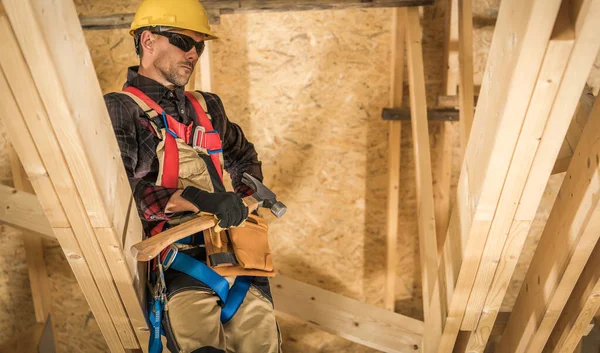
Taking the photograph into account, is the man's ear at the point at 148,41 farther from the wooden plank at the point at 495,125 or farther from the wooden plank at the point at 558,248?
the wooden plank at the point at 558,248

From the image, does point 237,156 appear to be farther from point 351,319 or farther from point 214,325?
point 351,319

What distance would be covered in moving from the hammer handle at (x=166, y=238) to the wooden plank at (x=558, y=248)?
95cm

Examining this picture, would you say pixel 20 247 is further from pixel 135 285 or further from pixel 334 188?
pixel 135 285

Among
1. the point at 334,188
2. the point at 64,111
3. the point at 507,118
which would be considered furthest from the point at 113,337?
the point at 334,188

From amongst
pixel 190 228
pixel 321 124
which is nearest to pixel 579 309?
pixel 190 228

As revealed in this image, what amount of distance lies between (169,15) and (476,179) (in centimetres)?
124

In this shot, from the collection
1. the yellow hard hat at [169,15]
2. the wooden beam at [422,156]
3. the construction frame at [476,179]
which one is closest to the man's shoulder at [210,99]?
the yellow hard hat at [169,15]

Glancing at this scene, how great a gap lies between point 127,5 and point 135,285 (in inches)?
93.9

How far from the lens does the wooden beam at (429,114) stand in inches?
130

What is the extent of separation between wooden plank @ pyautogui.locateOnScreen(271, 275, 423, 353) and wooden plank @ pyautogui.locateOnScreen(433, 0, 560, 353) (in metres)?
0.93

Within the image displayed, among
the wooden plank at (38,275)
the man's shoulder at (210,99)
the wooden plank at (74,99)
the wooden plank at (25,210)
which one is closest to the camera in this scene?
the wooden plank at (74,99)

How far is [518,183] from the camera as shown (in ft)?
4.26

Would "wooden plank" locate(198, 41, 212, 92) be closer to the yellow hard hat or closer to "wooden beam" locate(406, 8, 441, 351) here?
the yellow hard hat

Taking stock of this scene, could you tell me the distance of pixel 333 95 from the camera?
3408 mm
